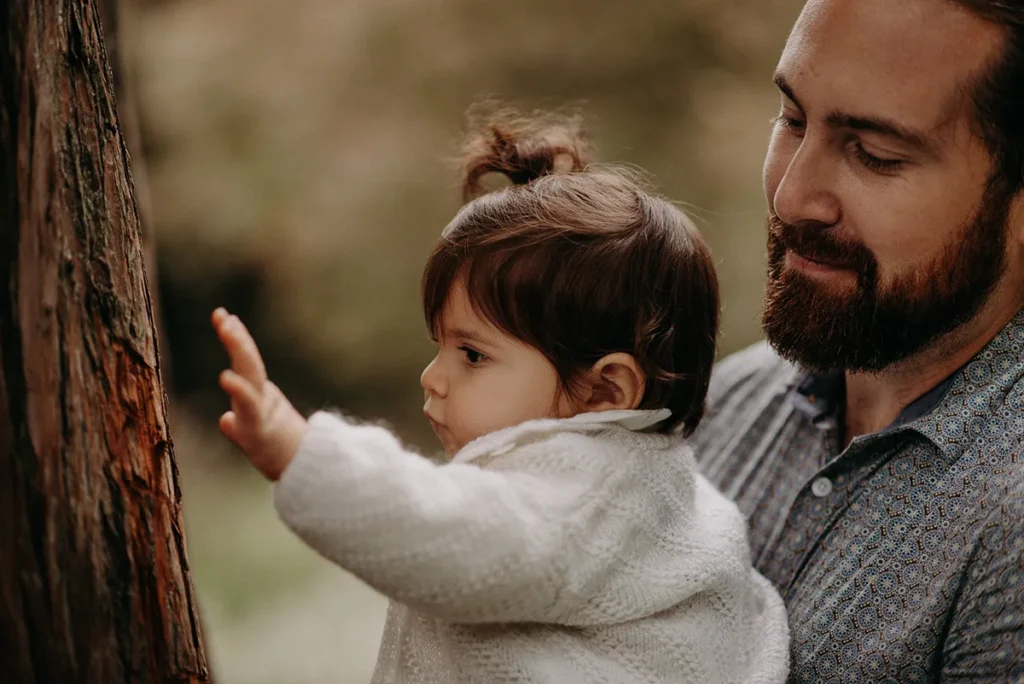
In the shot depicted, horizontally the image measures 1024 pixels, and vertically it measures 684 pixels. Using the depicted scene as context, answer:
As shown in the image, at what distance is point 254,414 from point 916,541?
96 centimetres

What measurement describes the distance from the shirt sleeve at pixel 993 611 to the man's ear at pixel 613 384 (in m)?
0.51

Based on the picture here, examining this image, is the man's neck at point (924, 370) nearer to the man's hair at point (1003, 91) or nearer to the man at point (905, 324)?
the man at point (905, 324)

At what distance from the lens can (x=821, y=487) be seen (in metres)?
1.49

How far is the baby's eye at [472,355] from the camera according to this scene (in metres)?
1.30

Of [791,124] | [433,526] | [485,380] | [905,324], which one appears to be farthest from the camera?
[791,124]

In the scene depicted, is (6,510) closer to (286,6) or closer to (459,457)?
(459,457)

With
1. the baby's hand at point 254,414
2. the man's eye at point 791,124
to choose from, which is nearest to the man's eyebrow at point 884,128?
the man's eye at point 791,124

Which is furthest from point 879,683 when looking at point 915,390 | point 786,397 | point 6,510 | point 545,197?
point 6,510

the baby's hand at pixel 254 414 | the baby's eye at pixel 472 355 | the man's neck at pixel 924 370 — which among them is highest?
the baby's hand at pixel 254 414

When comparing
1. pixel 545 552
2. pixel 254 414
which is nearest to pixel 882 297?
pixel 545 552

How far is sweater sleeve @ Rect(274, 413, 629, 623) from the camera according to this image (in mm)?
985

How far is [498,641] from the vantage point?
3.90 ft

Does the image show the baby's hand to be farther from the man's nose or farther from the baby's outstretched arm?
the man's nose

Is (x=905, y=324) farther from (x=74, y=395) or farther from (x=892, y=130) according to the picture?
(x=74, y=395)
